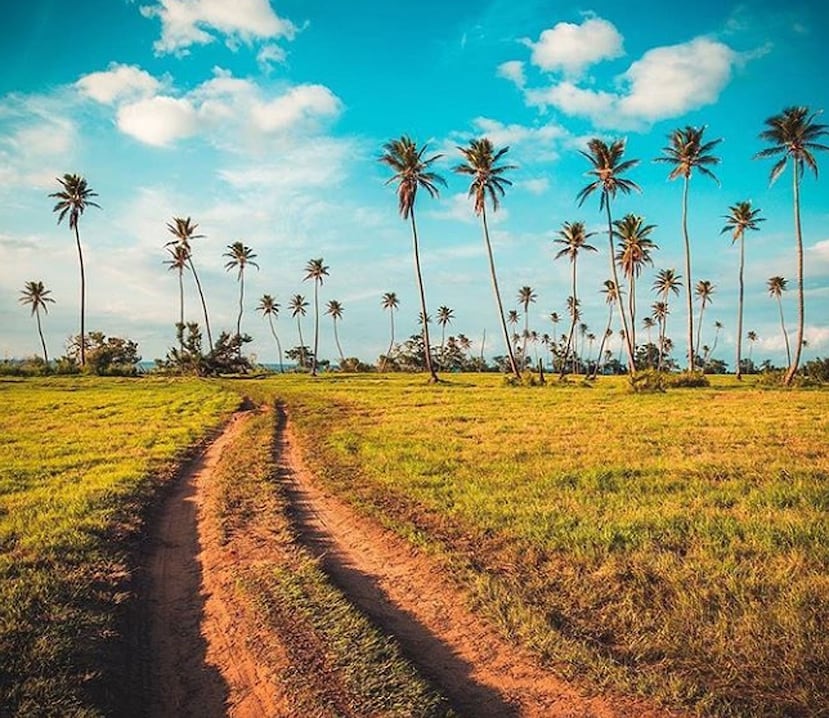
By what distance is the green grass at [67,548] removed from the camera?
4.33 m

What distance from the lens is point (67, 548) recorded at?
714 centimetres

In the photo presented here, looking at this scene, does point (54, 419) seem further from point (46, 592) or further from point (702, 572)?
point (702, 572)

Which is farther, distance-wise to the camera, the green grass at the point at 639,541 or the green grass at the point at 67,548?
the green grass at the point at 639,541

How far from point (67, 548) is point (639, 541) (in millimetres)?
8051

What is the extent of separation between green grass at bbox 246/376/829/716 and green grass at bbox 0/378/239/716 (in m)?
3.83

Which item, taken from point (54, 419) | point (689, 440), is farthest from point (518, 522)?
point (54, 419)

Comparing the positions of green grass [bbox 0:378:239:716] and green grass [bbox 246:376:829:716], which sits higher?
green grass [bbox 0:378:239:716]

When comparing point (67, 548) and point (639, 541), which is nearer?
point (67, 548)

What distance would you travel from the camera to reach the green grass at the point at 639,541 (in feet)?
15.2

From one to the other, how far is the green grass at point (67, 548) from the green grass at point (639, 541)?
12.6 ft

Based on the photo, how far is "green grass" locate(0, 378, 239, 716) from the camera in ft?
14.2

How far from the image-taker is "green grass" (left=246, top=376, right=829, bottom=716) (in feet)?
15.2

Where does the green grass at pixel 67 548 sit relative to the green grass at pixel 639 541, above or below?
above

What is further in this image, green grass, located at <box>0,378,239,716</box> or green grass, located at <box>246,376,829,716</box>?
green grass, located at <box>246,376,829,716</box>
